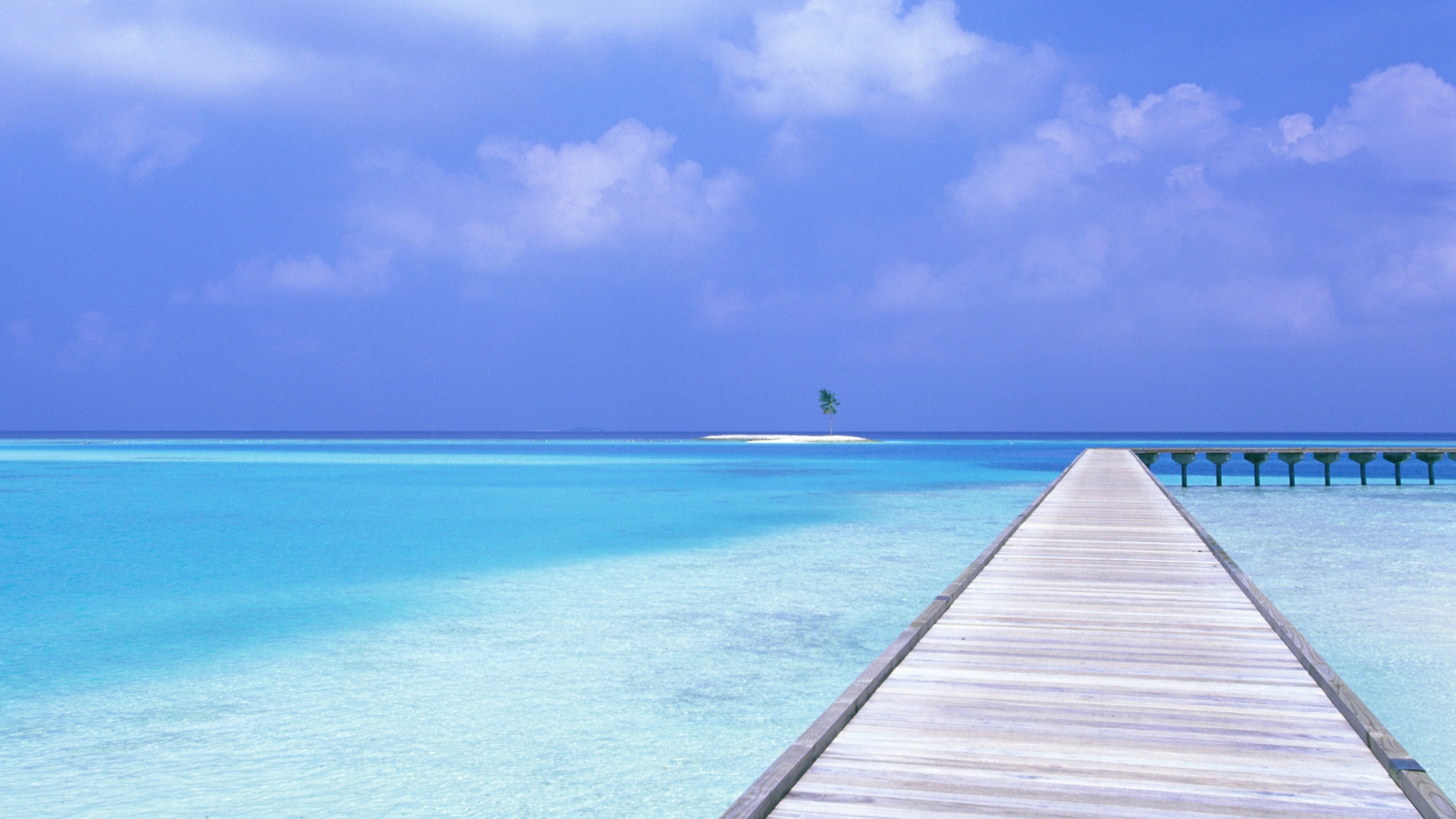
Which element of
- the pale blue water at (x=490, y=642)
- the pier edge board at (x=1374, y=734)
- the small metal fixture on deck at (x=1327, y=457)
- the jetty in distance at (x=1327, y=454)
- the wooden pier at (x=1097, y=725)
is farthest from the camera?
the small metal fixture on deck at (x=1327, y=457)

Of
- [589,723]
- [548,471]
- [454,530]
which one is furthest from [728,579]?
[548,471]

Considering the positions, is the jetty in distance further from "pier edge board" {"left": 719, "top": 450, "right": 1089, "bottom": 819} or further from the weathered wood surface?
"pier edge board" {"left": 719, "top": 450, "right": 1089, "bottom": 819}

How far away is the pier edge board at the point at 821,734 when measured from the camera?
3051mm

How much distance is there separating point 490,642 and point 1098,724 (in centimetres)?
620

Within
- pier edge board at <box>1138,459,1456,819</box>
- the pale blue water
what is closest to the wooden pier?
pier edge board at <box>1138,459,1456,819</box>

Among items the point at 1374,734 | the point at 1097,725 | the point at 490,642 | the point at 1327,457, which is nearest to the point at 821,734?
the point at 1097,725

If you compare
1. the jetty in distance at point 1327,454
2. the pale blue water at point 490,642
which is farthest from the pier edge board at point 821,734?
the jetty in distance at point 1327,454

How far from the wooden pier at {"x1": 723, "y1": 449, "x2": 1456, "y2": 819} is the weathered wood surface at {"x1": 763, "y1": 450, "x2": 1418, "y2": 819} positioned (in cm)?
1

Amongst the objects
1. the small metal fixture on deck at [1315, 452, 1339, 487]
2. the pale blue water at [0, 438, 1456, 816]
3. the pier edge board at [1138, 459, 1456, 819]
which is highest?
the pier edge board at [1138, 459, 1456, 819]

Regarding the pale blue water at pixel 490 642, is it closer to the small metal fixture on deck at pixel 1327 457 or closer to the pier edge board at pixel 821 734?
the pier edge board at pixel 821 734

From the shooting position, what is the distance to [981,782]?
131 inches

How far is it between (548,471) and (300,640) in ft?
105

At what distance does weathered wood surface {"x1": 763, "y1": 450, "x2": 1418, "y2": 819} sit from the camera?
10.5 ft

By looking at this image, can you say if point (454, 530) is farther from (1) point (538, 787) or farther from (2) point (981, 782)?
(2) point (981, 782)
